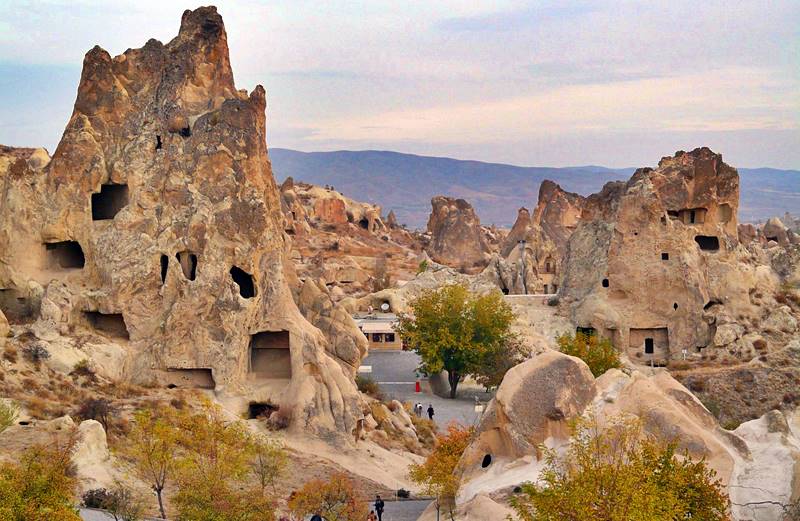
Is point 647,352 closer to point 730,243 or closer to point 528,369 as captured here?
point 730,243

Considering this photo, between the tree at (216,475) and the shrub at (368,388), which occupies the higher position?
the tree at (216,475)

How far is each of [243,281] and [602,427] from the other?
1609 cm

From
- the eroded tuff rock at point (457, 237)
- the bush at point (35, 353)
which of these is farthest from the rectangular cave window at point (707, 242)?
the eroded tuff rock at point (457, 237)

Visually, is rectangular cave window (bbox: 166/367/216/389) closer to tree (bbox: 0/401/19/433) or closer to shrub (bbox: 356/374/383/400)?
tree (bbox: 0/401/19/433)

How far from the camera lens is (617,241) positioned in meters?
49.9

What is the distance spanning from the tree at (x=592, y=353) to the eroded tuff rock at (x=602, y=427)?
15.9 meters

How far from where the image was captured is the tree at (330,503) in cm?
2391

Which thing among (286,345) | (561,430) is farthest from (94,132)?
(561,430)

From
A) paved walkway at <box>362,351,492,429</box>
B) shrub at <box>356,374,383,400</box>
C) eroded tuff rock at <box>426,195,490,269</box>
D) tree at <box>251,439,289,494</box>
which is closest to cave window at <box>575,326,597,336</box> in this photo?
paved walkway at <box>362,351,492,429</box>

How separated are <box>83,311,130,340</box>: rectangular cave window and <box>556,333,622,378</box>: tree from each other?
15372 mm

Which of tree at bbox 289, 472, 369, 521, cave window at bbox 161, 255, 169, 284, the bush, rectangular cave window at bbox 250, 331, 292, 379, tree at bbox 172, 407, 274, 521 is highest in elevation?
cave window at bbox 161, 255, 169, 284

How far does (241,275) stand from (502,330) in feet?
48.4

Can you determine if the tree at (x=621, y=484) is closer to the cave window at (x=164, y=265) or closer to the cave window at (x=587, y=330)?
the cave window at (x=164, y=265)

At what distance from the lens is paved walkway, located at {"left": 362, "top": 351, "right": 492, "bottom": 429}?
40.9 meters
